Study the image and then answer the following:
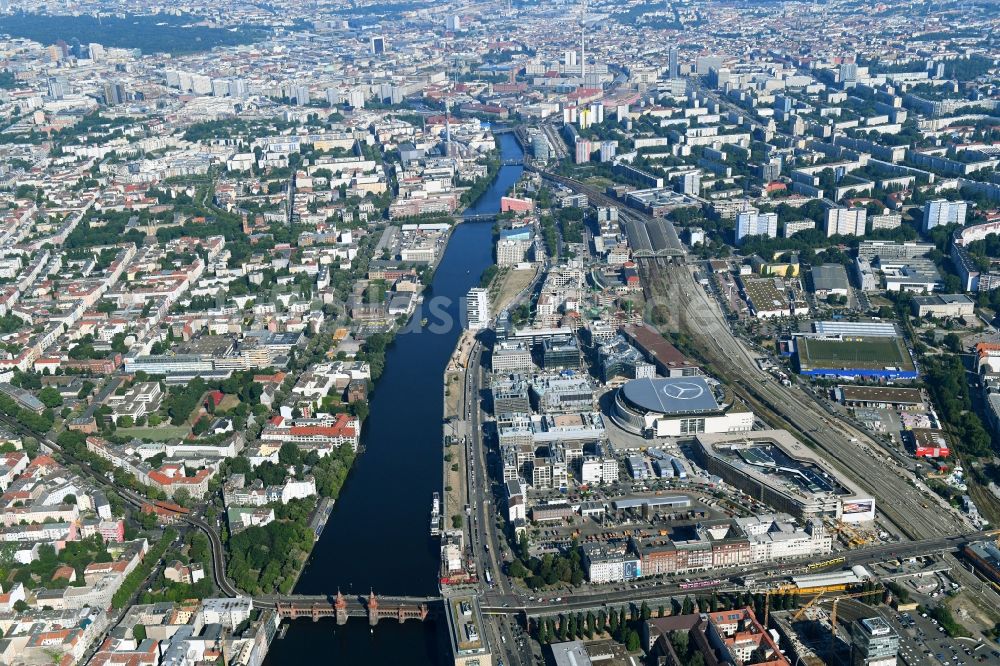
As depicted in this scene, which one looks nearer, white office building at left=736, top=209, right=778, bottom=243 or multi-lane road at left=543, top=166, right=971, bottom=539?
multi-lane road at left=543, top=166, right=971, bottom=539

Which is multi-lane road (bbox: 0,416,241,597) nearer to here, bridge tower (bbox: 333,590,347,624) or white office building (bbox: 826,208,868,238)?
bridge tower (bbox: 333,590,347,624)

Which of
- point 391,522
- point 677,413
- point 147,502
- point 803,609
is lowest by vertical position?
point 391,522

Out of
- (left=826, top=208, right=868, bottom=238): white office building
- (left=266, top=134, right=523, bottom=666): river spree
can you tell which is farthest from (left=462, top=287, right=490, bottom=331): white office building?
(left=826, top=208, right=868, bottom=238): white office building

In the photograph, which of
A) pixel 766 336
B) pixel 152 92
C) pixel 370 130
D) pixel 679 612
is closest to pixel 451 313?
pixel 766 336

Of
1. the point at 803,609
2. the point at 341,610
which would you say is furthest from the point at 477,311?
the point at 803,609

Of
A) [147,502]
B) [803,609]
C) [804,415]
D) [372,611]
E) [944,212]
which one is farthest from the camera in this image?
[944,212]

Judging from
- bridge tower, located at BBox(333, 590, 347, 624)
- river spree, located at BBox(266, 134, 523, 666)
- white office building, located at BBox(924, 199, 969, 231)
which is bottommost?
river spree, located at BBox(266, 134, 523, 666)

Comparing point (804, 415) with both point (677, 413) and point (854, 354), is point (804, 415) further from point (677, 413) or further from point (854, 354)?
point (854, 354)

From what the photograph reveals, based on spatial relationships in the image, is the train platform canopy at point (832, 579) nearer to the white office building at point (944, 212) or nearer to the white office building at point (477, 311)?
the white office building at point (477, 311)
